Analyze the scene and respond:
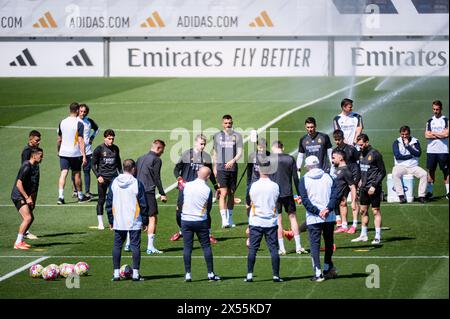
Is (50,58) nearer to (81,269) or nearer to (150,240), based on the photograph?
(150,240)

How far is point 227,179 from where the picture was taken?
913 inches

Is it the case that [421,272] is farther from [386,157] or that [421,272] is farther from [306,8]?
[306,8]

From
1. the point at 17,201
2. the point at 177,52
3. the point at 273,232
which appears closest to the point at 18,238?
the point at 17,201

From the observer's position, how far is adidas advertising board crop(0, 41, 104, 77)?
47.8m

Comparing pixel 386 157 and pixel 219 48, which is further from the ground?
pixel 219 48

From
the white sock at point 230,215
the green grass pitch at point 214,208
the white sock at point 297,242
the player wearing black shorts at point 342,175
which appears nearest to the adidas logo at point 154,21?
the green grass pitch at point 214,208

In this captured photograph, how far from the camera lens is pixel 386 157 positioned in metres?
30.3

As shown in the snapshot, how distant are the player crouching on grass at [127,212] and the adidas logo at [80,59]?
30523 mm

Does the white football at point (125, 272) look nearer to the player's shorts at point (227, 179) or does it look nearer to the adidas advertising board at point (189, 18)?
the player's shorts at point (227, 179)

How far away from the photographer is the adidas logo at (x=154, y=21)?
47.8 meters

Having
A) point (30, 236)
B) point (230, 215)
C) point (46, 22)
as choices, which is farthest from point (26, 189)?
point (46, 22)

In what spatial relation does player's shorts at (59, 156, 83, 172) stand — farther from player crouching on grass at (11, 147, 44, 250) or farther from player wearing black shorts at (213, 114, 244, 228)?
player crouching on grass at (11, 147, 44, 250)

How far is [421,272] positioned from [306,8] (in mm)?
30461

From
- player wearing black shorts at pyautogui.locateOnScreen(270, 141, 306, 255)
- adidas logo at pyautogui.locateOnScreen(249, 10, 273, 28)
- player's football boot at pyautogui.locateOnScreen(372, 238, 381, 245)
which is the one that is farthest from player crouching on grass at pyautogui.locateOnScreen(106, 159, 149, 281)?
adidas logo at pyautogui.locateOnScreen(249, 10, 273, 28)
